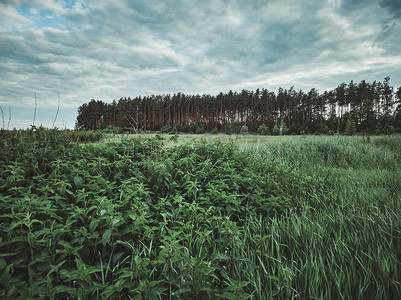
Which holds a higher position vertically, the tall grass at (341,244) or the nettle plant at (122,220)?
the nettle plant at (122,220)

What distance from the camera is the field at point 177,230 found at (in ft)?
5.15

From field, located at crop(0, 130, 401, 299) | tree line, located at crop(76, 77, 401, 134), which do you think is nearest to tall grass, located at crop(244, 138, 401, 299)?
field, located at crop(0, 130, 401, 299)

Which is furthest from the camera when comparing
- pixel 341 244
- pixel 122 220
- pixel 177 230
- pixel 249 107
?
pixel 249 107

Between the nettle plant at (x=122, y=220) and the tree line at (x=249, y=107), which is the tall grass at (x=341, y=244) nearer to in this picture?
the nettle plant at (x=122, y=220)

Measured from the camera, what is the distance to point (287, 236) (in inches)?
108

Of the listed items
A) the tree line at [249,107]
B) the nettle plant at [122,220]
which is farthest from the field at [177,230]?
the tree line at [249,107]

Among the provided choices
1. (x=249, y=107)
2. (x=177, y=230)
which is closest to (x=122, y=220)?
(x=177, y=230)

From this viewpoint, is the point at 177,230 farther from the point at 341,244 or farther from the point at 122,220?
the point at 341,244

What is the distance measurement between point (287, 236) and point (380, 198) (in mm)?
2386

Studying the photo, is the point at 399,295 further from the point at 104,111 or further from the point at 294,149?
the point at 104,111

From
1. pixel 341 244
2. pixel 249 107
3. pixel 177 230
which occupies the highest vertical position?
pixel 249 107

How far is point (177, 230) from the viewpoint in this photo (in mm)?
2678

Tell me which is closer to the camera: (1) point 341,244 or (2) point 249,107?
(1) point 341,244

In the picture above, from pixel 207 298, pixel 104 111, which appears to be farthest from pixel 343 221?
pixel 104 111
